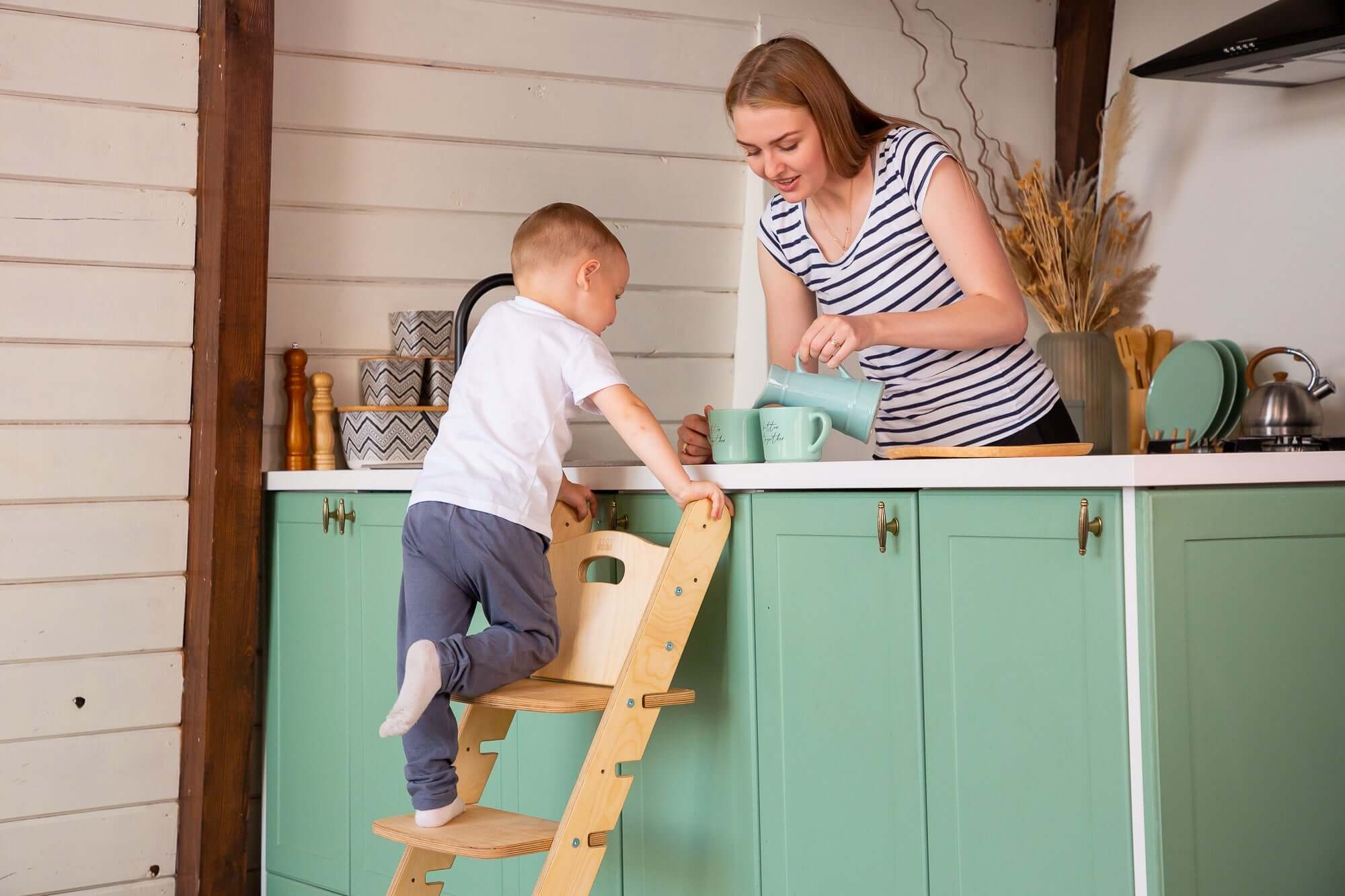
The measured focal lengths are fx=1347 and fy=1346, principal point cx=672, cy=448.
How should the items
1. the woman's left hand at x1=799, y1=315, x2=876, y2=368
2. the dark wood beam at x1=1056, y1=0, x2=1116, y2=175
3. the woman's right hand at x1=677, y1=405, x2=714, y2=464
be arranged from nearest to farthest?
1. the woman's left hand at x1=799, y1=315, x2=876, y2=368
2. the woman's right hand at x1=677, y1=405, x2=714, y2=464
3. the dark wood beam at x1=1056, y1=0, x2=1116, y2=175

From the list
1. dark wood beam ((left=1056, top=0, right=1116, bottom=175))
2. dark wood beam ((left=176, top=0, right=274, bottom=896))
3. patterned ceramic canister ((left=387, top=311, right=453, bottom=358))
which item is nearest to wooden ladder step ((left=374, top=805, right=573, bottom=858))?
dark wood beam ((left=176, top=0, right=274, bottom=896))

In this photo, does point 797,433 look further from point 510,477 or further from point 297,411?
point 297,411

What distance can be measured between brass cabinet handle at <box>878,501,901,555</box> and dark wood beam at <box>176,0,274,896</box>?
1.50 meters

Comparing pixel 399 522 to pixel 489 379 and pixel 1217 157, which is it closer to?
pixel 489 379

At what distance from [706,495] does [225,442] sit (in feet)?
4.10

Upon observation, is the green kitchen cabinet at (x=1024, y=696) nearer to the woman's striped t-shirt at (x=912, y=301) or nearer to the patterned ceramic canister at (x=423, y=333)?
the woman's striped t-shirt at (x=912, y=301)

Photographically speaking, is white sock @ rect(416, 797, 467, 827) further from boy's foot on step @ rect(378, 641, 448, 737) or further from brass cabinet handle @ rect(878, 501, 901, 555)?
brass cabinet handle @ rect(878, 501, 901, 555)

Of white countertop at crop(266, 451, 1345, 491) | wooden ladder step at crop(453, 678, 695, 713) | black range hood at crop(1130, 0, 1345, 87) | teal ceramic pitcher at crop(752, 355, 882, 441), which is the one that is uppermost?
black range hood at crop(1130, 0, 1345, 87)

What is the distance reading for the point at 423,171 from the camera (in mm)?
2914

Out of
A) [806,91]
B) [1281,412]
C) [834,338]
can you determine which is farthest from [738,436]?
[1281,412]

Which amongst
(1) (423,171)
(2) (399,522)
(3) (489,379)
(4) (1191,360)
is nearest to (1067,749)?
(3) (489,379)

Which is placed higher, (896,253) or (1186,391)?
(896,253)

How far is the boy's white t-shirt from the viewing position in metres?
1.93

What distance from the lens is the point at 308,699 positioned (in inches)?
107
